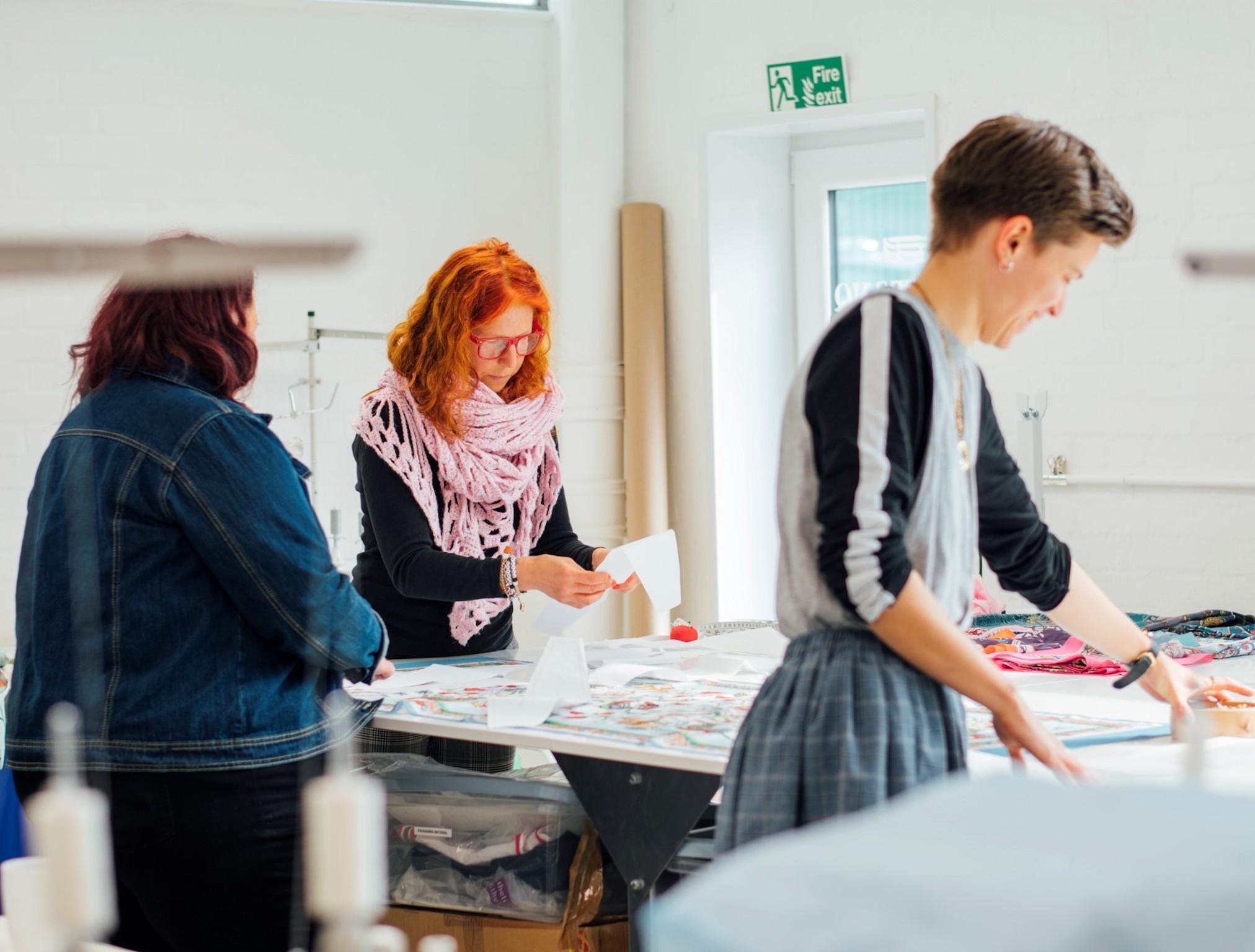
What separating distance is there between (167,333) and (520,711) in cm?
71

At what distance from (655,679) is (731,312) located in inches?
104

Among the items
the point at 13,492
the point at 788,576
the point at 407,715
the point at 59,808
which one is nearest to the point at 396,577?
the point at 407,715

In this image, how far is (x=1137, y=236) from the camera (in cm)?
407

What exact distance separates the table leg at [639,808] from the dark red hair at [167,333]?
2.33 feet

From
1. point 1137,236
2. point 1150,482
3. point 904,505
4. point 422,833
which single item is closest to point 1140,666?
point 904,505

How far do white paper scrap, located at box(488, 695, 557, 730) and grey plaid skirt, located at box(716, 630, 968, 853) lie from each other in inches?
25.7

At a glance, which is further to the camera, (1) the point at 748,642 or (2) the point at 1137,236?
(2) the point at 1137,236

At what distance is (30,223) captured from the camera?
3.98 metres

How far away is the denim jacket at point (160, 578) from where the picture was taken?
1.69 metres

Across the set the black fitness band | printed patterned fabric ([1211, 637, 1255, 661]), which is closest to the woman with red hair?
the black fitness band

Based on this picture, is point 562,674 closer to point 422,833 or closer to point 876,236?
point 422,833

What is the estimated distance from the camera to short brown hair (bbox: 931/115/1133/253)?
4.34 ft

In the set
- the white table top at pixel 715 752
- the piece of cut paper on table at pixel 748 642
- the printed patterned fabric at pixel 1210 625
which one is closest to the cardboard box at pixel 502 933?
the white table top at pixel 715 752

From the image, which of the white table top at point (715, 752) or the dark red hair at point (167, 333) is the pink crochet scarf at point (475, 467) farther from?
the dark red hair at point (167, 333)
